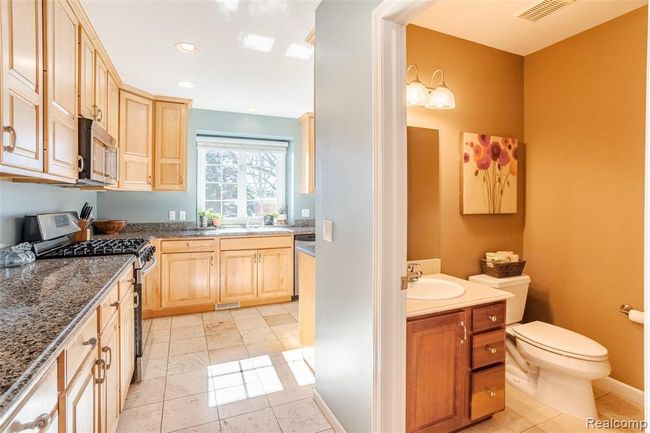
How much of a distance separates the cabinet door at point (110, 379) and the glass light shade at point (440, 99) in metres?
2.09

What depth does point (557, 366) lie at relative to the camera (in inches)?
72.5

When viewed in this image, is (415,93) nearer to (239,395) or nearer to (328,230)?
(328,230)

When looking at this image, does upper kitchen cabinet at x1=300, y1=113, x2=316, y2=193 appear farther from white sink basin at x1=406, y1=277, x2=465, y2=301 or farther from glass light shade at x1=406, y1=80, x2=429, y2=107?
white sink basin at x1=406, y1=277, x2=465, y2=301

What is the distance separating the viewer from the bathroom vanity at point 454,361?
60.0 inches

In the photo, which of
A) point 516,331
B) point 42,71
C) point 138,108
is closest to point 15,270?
point 42,71

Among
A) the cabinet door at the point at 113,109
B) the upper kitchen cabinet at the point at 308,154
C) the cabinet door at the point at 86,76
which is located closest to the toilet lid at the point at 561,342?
the upper kitchen cabinet at the point at 308,154

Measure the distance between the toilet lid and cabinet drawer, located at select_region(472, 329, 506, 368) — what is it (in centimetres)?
36

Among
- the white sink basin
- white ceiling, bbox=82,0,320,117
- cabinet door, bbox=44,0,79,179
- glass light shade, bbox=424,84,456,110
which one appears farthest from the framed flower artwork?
cabinet door, bbox=44,0,79,179

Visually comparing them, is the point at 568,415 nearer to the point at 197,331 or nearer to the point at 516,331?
the point at 516,331

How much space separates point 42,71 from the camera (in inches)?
61.5

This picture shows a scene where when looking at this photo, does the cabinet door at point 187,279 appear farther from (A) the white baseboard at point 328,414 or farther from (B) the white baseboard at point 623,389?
(B) the white baseboard at point 623,389

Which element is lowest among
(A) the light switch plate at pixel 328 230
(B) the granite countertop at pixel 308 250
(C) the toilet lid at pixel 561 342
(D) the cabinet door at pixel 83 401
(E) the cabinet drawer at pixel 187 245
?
(C) the toilet lid at pixel 561 342

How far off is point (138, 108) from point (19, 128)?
2.20m

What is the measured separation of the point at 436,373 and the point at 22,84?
7.23 feet
